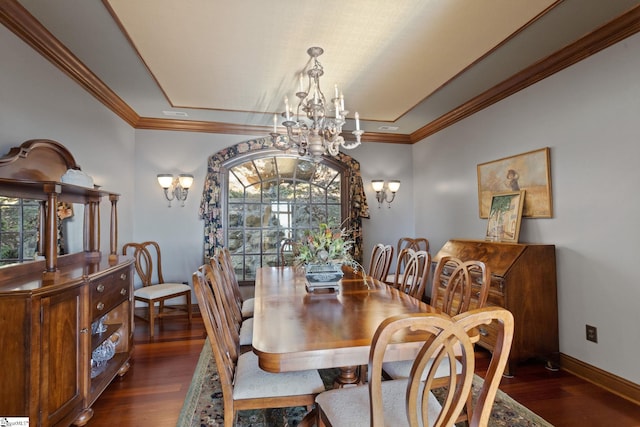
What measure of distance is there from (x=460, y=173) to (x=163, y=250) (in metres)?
4.05

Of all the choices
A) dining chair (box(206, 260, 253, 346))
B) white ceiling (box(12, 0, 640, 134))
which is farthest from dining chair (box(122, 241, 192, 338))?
white ceiling (box(12, 0, 640, 134))

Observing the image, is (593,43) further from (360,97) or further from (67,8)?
(67,8)

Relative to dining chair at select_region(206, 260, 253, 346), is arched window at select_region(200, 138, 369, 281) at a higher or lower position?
higher

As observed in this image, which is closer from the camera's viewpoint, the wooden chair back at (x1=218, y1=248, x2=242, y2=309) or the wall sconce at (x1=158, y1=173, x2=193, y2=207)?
the wooden chair back at (x1=218, y1=248, x2=242, y2=309)

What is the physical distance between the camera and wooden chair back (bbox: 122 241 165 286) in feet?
12.4

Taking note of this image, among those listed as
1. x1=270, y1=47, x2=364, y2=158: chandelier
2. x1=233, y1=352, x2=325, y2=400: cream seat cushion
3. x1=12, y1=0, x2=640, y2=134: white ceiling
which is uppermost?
x1=12, y1=0, x2=640, y2=134: white ceiling

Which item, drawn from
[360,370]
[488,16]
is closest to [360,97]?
[488,16]

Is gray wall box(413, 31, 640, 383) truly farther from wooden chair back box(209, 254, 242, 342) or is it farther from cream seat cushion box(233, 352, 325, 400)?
wooden chair back box(209, 254, 242, 342)

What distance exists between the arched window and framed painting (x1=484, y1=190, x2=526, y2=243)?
184 cm

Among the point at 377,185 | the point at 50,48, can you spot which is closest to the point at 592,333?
the point at 377,185

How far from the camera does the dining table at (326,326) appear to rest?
4.14 ft

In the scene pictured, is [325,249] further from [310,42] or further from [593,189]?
[593,189]

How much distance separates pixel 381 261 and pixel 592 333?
171 cm

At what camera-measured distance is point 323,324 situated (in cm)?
154
